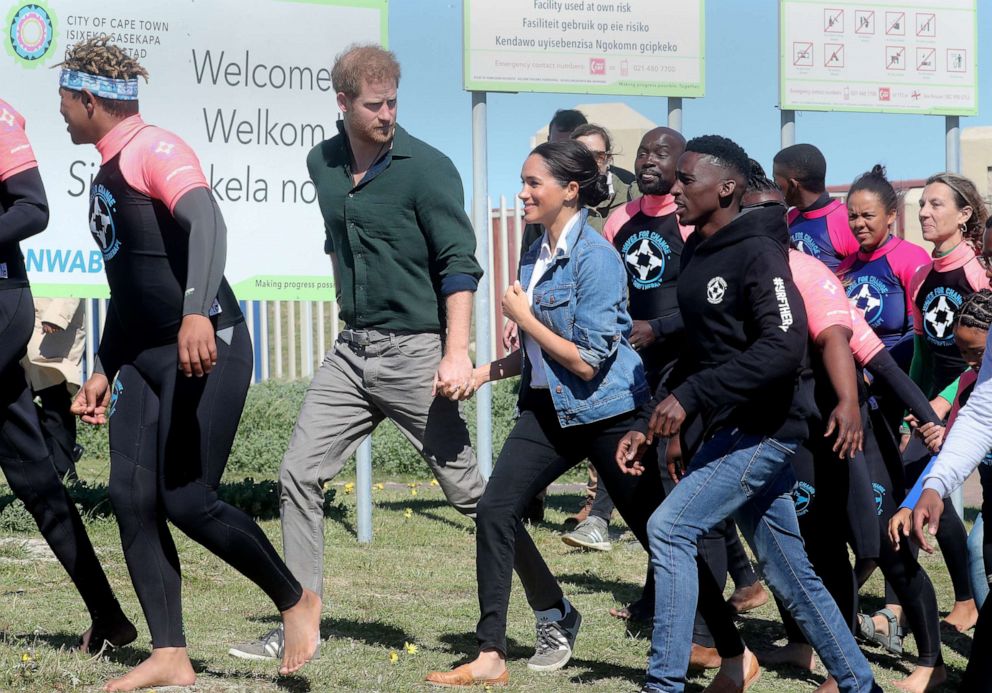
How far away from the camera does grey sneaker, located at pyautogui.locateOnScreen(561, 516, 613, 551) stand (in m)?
8.37

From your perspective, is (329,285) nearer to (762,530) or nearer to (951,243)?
(951,243)

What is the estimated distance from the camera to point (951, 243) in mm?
6770

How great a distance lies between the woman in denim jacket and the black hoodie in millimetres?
483

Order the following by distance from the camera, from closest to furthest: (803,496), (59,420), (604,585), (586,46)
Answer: (803,496)
(604,585)
(586,46)
(59,420)

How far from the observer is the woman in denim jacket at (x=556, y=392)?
16.9 ft

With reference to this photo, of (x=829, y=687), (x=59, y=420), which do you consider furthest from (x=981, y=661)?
(x=59, y=420)

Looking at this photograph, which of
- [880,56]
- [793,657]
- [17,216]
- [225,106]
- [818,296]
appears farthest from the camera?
→ [880,56]

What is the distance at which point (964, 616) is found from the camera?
652 cm

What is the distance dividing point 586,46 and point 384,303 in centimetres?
448

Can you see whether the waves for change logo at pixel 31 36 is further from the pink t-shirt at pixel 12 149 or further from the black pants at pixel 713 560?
the black pants at pixel 713 560

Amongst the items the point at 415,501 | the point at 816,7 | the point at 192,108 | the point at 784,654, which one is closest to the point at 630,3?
the point at 816,7


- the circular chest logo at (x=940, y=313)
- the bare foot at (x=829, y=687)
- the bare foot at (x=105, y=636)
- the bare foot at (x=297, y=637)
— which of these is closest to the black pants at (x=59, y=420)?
the bare foot at (x=105, y=636)

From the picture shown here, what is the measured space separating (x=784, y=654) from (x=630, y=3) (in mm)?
5318

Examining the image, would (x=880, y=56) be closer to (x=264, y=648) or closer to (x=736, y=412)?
(x=736, y=412)
